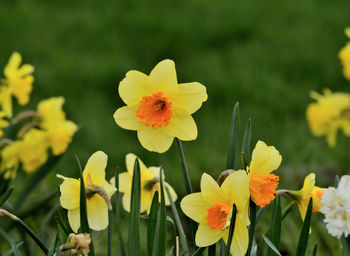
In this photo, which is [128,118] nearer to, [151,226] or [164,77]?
[164,77]

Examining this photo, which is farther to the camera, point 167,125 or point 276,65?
point 276,65

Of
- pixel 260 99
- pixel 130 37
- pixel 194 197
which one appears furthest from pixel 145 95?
pixel 130 37

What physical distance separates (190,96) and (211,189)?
0.19 meters

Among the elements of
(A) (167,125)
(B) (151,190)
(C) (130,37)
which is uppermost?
(A) (167,125)

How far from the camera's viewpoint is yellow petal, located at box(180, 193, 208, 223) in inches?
44.0

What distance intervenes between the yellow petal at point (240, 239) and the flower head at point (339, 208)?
15 centimetres

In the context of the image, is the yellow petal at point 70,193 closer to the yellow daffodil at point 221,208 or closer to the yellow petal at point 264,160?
the yellow daffodil at point 221,208

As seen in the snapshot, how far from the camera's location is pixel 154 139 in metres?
1.16

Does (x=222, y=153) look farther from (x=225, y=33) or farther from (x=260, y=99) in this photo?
(x=225, y=33)

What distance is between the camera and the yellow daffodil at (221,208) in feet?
3.40

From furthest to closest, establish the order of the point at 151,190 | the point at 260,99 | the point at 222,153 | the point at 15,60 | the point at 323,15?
the point at 323,15, the point at 260,99, the point at 222,153, the point at 15,60, the point at 151,190

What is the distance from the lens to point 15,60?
2.08 m

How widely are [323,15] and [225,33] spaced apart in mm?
915

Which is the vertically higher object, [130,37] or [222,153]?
[130,37]
